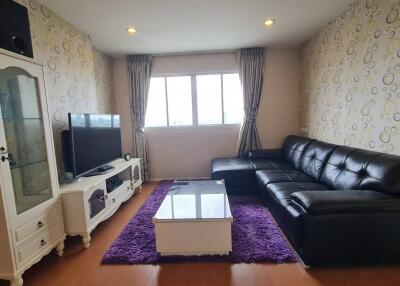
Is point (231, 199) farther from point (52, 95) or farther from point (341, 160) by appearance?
point (52, 95)

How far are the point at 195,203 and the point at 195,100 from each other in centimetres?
249

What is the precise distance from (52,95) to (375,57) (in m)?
3.36

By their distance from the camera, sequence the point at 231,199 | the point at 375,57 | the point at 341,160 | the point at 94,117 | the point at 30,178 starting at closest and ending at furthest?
the point at 30,178 < the point at 375,57 < the point at 341,160 < the point at 94,117 < the point at 231,199

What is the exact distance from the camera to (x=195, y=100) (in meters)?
4.25

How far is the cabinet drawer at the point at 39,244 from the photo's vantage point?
1.67 meters

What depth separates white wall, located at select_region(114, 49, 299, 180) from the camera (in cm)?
411

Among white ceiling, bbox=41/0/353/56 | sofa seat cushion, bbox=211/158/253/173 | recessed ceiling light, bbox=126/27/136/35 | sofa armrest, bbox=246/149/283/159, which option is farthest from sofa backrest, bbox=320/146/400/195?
recessed ceiling light, bbox=126/27/136/35

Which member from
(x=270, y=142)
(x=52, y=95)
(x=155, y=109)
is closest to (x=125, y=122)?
(x=155, y=109)

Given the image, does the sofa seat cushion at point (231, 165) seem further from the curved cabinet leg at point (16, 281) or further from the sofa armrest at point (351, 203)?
the curved cabinet leg at point (16, 281)

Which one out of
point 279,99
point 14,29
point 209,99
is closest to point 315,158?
point 279,99

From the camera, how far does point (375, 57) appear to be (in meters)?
2.21

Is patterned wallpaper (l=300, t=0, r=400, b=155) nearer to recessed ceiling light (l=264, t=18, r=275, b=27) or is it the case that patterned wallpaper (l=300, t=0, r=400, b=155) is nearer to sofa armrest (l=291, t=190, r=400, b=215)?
sofa armrest (l=291, t=190, r=400, b=215)

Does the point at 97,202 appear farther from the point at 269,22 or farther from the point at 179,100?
the point at 269,22

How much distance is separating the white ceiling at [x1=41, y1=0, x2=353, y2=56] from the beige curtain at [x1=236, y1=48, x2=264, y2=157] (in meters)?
0.25
